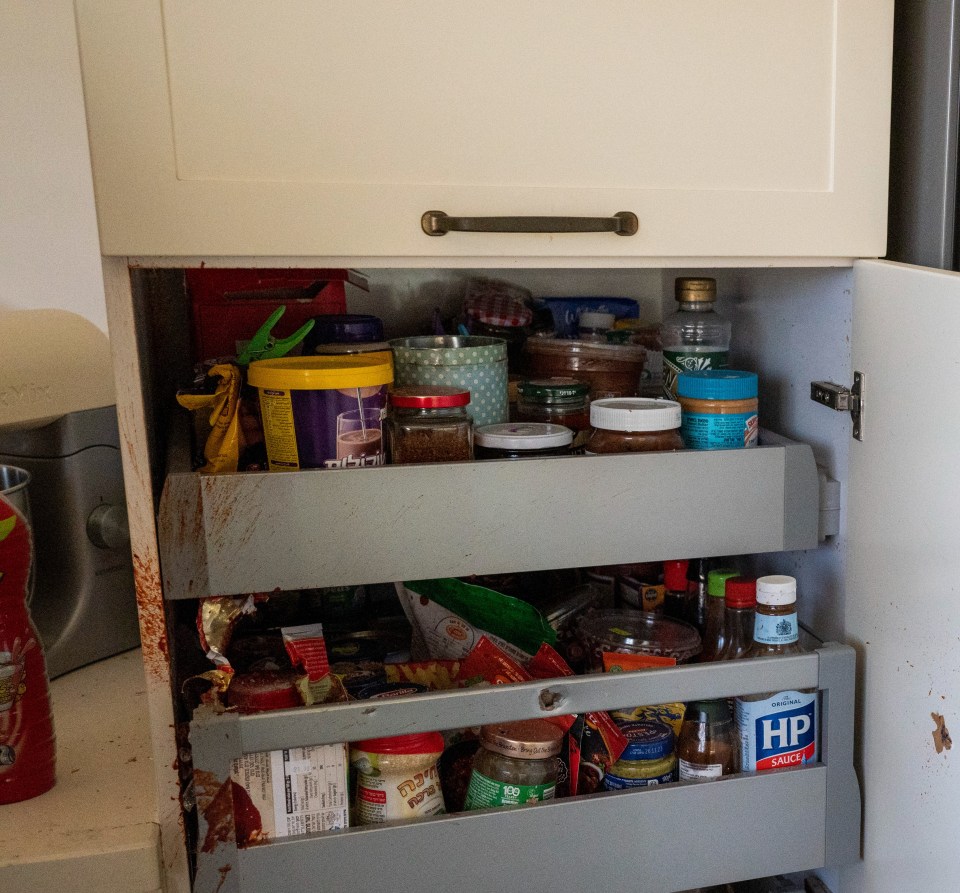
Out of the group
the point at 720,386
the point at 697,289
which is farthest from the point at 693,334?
the point at 720,386

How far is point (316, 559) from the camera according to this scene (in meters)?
0.88

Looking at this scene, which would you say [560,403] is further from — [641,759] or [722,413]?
[641,759]

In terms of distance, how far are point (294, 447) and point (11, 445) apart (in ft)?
1.63

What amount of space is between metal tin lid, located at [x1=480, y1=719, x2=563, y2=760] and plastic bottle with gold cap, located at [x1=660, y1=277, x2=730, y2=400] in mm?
386

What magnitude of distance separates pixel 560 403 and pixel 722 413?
18 centimetres

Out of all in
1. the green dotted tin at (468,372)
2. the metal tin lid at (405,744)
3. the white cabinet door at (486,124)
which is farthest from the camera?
the green dotted tin at (468,372)

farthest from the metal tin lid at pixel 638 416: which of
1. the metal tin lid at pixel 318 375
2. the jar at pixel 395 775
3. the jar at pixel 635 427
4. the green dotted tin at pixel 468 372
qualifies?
the jar at pixel 395 775

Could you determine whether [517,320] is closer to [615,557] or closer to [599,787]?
[615,557]

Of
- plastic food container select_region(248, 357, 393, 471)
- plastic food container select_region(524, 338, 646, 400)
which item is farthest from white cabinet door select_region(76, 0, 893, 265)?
plastic food container select_region(524, 338, 646, 400)

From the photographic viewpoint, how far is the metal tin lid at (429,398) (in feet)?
3.05

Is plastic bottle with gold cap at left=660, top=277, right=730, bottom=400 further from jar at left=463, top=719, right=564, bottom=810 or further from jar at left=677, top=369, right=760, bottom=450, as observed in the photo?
jar at left=463, top=719, right=564, bottom=810

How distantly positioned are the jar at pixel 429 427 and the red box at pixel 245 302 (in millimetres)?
292

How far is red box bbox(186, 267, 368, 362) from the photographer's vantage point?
1.17 metres

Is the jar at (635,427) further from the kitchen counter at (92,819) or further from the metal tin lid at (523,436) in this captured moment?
the kitchen counter at (92,819)
